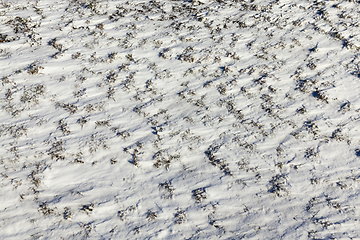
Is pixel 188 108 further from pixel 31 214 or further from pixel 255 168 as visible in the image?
pixel 31 214

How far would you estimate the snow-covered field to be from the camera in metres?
2.76

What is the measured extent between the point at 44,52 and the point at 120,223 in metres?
3.43

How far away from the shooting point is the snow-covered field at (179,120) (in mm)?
2762

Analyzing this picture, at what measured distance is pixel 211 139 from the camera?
3318 mm

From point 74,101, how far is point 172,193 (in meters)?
2.19

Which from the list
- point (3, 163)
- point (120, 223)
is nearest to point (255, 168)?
point (120, 223)

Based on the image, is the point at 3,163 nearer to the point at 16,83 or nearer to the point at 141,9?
the point at 16,83

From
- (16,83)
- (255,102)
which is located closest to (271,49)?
(255,102)

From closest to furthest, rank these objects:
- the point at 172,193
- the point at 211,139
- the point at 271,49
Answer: the point at 172,193 → the point at 211,139 → the point at 271,49

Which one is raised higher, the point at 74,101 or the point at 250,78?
the point at 250,78

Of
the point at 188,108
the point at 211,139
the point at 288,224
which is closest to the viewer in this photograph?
the point at 288,224

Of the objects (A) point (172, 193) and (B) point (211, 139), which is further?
(B) point (211, 139)

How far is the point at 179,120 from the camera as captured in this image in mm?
3490

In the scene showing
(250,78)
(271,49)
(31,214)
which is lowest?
(31,214)
